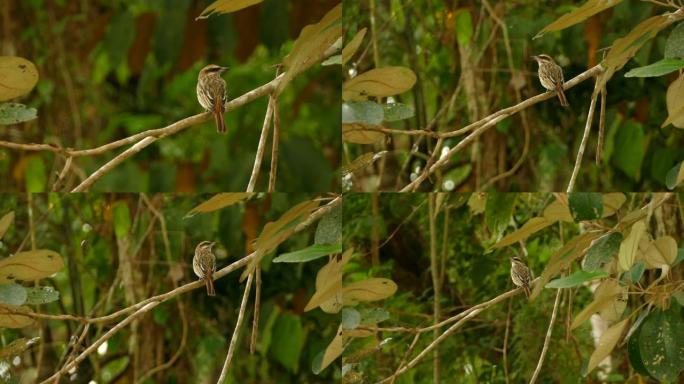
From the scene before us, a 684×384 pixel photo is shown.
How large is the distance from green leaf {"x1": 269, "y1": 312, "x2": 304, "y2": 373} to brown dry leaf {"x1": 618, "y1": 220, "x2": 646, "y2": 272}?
0.59m

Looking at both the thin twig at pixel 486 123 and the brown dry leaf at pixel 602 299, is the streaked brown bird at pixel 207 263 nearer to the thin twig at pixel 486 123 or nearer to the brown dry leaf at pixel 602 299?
the thin twig at pixel 486 123

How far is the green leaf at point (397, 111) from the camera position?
7.44ft

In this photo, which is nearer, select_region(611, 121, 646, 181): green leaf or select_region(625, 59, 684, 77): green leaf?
select_region(625, 59, 684, 77): green leaf

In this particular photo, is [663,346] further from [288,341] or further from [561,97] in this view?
[288,341]

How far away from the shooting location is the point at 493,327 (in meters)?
2.32

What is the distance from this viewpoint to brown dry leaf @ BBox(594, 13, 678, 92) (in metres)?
2.21

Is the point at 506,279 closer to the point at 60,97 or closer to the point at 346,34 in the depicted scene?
the point at 346,34

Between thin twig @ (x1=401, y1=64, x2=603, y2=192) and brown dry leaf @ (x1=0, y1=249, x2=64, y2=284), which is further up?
thin twig @ (x1=401, y1=64, x2=603, y2=192)

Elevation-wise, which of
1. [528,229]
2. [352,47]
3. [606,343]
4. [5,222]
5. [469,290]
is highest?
[352,47]

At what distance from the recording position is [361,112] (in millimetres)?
2238

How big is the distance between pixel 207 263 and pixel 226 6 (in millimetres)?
459

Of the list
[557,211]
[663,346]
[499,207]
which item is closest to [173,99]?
[499,207]

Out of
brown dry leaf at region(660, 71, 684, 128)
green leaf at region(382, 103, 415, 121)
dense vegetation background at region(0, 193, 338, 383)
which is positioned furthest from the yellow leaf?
dense vegetation background at region(0, 193, 338, 383)

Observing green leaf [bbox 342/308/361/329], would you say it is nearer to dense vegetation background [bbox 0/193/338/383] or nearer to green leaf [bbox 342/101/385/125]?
dense vegetation background [bbox 0/193/338/383]
